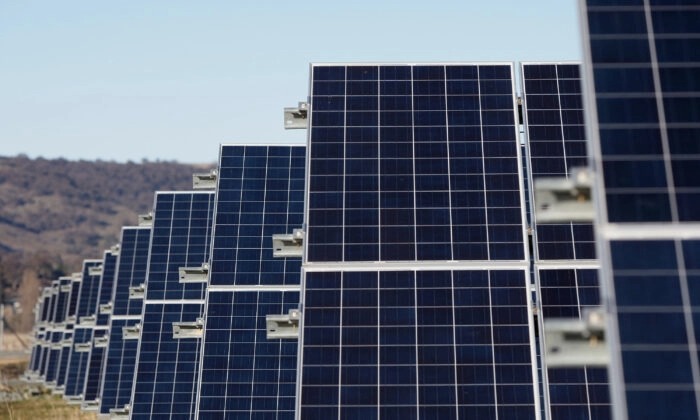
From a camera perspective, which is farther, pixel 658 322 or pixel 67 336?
pixel 67 336

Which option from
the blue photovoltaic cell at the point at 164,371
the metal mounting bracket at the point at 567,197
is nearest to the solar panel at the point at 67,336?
the blue photovoltaic cell at the point at 164,371

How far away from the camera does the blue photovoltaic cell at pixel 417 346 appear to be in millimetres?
25766

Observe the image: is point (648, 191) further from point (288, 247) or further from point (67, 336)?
point (67, 336)

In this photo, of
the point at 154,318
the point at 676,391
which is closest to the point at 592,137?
the point at 676,391

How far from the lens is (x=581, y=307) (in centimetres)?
2834

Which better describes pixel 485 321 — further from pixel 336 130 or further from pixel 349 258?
pixel 336 130

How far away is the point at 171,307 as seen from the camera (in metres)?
47.2

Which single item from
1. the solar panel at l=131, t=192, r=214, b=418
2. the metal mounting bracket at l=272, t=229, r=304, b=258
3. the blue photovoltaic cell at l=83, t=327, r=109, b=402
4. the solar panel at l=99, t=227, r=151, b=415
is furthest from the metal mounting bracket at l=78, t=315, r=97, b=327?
the metal mounting bracket at l=272, t=229, r=304, b=258

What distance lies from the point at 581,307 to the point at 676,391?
12.5 meters

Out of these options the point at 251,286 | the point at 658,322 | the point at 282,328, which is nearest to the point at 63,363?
the point at 251,286

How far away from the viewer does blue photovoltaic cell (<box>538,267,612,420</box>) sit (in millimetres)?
26578

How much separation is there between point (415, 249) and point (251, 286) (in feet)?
42.7

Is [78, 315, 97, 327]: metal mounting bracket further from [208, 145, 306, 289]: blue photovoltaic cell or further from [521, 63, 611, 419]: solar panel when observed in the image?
[521, 63, 611, 419]: solar panel

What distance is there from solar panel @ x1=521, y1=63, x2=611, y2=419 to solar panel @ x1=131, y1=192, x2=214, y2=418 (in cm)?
1751
